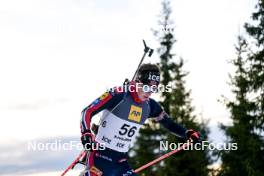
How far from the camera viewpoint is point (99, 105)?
22.1ft

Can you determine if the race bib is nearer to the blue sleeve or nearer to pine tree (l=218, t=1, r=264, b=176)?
the blue sleeve

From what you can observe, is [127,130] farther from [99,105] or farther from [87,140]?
[87,140]

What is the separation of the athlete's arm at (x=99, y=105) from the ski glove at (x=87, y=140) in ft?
0.25

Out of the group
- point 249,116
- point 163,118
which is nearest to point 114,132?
point 163,118

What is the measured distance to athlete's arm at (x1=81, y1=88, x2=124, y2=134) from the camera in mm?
6547

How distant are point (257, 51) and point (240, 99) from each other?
11.2 ft

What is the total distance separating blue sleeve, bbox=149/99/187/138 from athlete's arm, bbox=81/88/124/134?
90 cm

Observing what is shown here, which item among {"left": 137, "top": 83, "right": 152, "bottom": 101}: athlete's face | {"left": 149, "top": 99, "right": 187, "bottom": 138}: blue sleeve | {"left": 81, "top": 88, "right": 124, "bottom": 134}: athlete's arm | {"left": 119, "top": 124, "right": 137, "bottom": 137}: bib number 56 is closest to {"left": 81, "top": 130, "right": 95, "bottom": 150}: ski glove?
{"left": 81, "top": 88, "right": 124, "bottom": 134}: athlete's arm

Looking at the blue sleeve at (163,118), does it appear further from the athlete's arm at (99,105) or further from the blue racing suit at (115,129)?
the athlete's arm at (99,105)

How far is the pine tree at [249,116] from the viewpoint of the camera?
68.6 ft

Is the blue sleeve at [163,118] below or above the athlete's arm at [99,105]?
below

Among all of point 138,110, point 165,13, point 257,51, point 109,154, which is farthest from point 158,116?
point 165,13

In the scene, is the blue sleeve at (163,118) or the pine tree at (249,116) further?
the pine tree at (249,116)

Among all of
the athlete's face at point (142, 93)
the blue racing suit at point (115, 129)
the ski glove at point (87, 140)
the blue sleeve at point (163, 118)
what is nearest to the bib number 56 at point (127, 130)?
the blue racing suit at point (115, 129)
